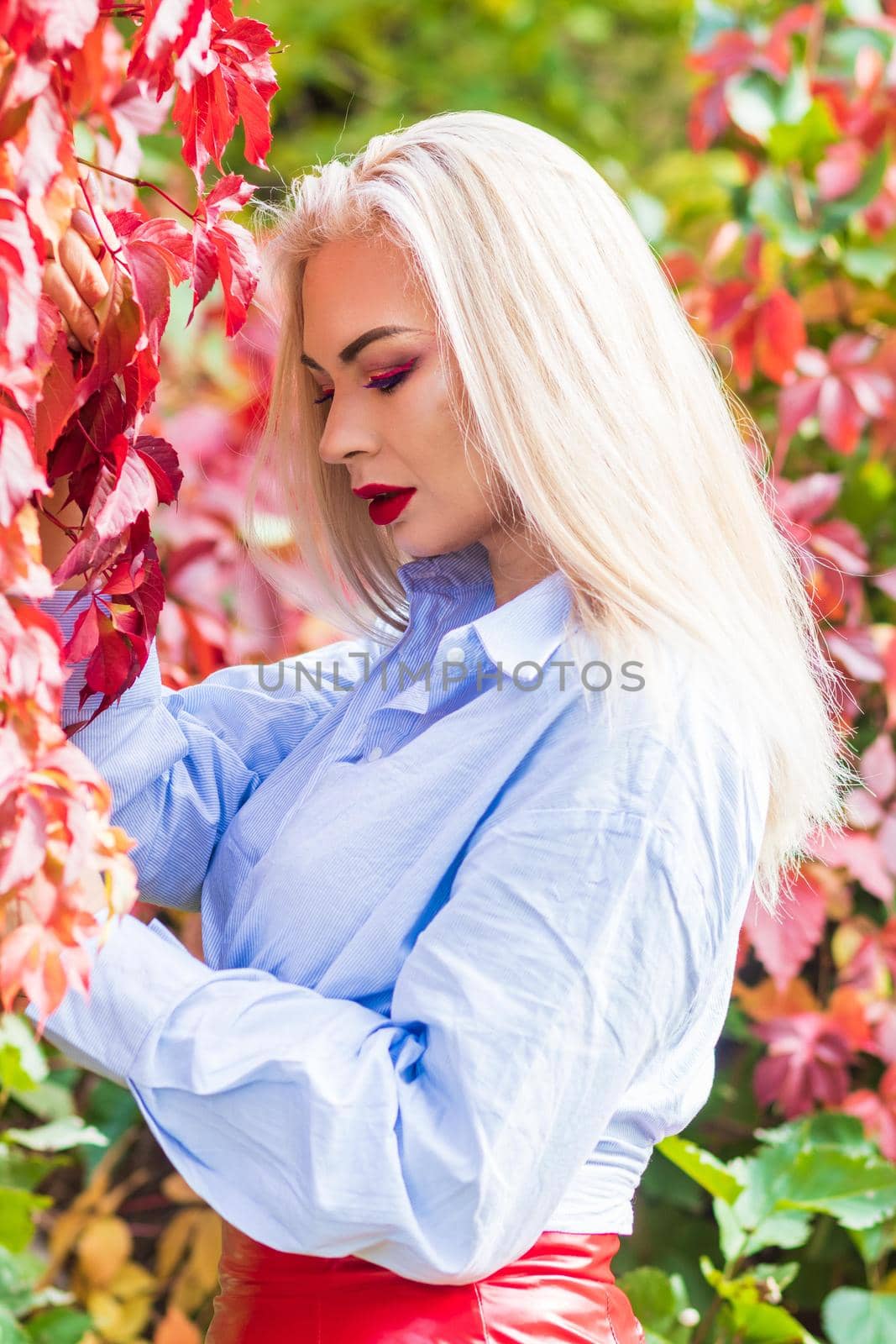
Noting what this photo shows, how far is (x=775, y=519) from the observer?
195cm

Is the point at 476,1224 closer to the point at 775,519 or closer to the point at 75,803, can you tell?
the point at 75,803

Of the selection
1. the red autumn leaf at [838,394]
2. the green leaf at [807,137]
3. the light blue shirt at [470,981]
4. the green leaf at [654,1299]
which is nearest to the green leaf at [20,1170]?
the green leaf at [654,1299]

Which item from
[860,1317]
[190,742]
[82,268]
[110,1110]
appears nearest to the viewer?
[82,268]

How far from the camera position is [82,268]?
0.85 m

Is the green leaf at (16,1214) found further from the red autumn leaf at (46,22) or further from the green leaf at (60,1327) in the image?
the red autumn leaf at (46,22)

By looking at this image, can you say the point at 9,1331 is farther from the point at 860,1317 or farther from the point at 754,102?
the point at 754,102

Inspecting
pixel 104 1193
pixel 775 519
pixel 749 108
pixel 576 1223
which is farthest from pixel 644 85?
pixel 576 1223

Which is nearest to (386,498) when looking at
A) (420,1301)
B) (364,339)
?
(364,339)

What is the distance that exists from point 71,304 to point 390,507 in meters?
0.41

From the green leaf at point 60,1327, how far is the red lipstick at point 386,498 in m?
1.11

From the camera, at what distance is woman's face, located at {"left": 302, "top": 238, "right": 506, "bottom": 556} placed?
3.78ft

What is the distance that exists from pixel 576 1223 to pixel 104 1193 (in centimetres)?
135

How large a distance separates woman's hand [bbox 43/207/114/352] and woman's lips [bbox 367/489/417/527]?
38 cm

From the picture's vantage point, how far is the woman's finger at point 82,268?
84 centimetres
